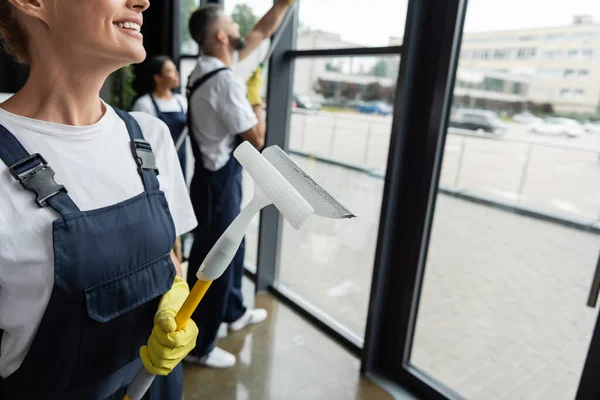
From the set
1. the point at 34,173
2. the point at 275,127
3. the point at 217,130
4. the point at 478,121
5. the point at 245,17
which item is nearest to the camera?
the point at 34,173

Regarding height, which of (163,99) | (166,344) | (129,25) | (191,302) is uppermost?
(129,25)

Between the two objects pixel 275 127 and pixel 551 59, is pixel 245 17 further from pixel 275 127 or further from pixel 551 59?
pixel 551 59

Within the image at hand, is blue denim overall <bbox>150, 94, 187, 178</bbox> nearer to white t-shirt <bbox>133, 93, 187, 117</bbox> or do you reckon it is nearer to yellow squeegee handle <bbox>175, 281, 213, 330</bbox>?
white t-shirt <bbox>133, 93, 187, 117</bbox>

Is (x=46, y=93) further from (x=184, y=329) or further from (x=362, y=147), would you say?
(x=362, y=147)

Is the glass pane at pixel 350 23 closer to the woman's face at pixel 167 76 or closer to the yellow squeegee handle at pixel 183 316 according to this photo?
the woman's face at pixel 167 76

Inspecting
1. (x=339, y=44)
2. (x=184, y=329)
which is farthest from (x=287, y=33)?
(x=184, y=329)

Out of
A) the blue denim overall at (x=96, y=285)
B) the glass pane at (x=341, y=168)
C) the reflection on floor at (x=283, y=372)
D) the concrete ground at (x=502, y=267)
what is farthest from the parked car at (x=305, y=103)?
the blue denim overall at (x=96, y=285)

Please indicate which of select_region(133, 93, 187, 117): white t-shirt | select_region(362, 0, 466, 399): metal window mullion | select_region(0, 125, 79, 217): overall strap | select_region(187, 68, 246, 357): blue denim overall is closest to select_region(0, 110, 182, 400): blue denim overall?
select_region(0, 125, 79, 217): overall strap

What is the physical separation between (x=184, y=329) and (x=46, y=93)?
0.49 m

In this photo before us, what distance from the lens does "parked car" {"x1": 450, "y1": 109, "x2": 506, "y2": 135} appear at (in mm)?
1568

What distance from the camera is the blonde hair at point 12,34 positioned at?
744mm

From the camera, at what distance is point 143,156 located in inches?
33.3

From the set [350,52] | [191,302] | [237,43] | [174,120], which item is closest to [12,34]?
[191,302]

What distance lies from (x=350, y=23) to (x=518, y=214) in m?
1.11
